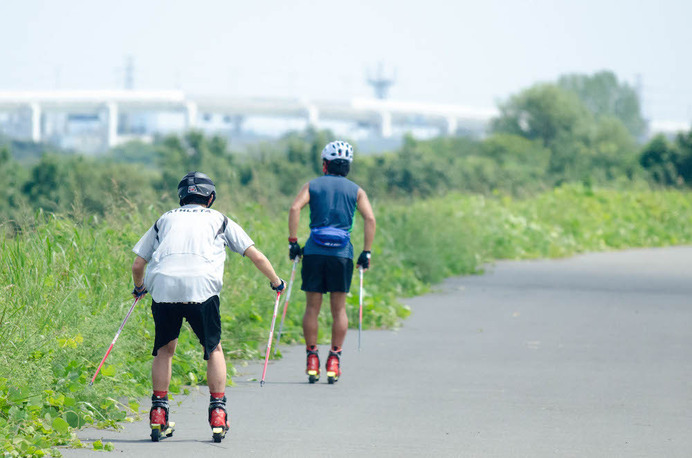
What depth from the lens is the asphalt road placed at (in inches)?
244

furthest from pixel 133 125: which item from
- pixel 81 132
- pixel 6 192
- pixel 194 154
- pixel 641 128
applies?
pixel 6 192

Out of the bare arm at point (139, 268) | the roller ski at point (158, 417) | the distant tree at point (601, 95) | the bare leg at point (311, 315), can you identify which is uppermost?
the distant tree at point (601, 95)

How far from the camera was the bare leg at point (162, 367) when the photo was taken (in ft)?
20.0

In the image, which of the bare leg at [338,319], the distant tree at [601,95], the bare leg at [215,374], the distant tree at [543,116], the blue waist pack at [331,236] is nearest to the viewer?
the bare leg at [215,374]

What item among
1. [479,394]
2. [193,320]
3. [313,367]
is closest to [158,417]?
[193,320]

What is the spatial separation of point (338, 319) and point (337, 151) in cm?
132

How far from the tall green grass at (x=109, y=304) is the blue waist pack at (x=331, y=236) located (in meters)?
1.24

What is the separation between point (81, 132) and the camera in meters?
184

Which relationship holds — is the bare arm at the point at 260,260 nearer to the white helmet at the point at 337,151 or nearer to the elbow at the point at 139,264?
the elbow at the point at 139,264

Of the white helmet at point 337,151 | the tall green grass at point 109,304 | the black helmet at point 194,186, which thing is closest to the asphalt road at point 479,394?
the tall green grass at point 109,304

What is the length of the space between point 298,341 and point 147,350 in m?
2.63

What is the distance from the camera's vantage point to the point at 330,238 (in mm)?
8336

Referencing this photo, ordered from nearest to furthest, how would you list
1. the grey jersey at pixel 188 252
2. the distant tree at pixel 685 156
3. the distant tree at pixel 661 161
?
1. the grey jersey at pixel 188 252
2. the distant tree at pixel 661 161
3. the distant tree at pixel 685 156

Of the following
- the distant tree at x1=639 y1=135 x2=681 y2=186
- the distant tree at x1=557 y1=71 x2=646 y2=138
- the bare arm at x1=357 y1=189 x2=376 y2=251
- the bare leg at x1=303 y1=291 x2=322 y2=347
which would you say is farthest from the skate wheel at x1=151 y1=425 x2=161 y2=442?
the distant tree at x1=557 y1=71 x2=646 y2=138
